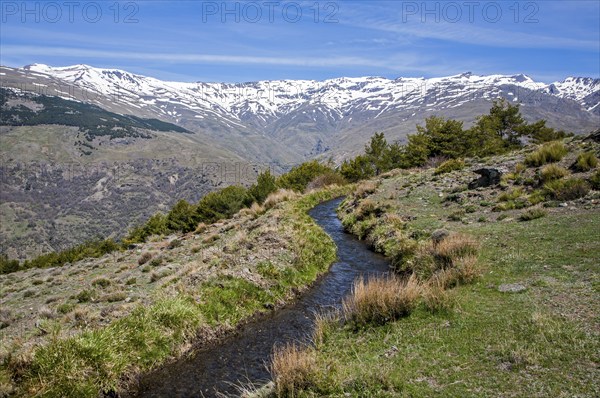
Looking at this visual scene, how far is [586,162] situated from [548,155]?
16.4 ft

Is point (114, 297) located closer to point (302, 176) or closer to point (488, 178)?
point (488, 178)

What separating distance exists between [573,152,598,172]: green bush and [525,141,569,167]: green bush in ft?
12.0

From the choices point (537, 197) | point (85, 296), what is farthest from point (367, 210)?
point (85, 296)

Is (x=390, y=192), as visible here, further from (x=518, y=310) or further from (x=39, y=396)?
(x=39, y=396)

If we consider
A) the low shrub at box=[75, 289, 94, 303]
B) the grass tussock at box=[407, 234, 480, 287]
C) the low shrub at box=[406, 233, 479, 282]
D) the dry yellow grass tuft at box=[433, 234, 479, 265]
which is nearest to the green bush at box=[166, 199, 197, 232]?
the low shrub at box=[75, 289, 94, 303]

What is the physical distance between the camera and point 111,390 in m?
11.2

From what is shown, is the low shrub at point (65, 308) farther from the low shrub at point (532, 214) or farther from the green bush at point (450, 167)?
the green bush at point (450, 167)

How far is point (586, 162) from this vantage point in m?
25.8

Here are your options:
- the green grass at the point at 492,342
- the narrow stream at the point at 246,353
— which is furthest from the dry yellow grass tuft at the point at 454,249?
the narrow stream at the point at 246,353

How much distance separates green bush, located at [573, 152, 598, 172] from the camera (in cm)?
2561

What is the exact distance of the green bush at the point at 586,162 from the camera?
2561 cm

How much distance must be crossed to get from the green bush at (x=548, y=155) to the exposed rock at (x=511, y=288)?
22.7m

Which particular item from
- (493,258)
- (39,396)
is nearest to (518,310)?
(493,258)

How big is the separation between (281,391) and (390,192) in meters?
32.8
